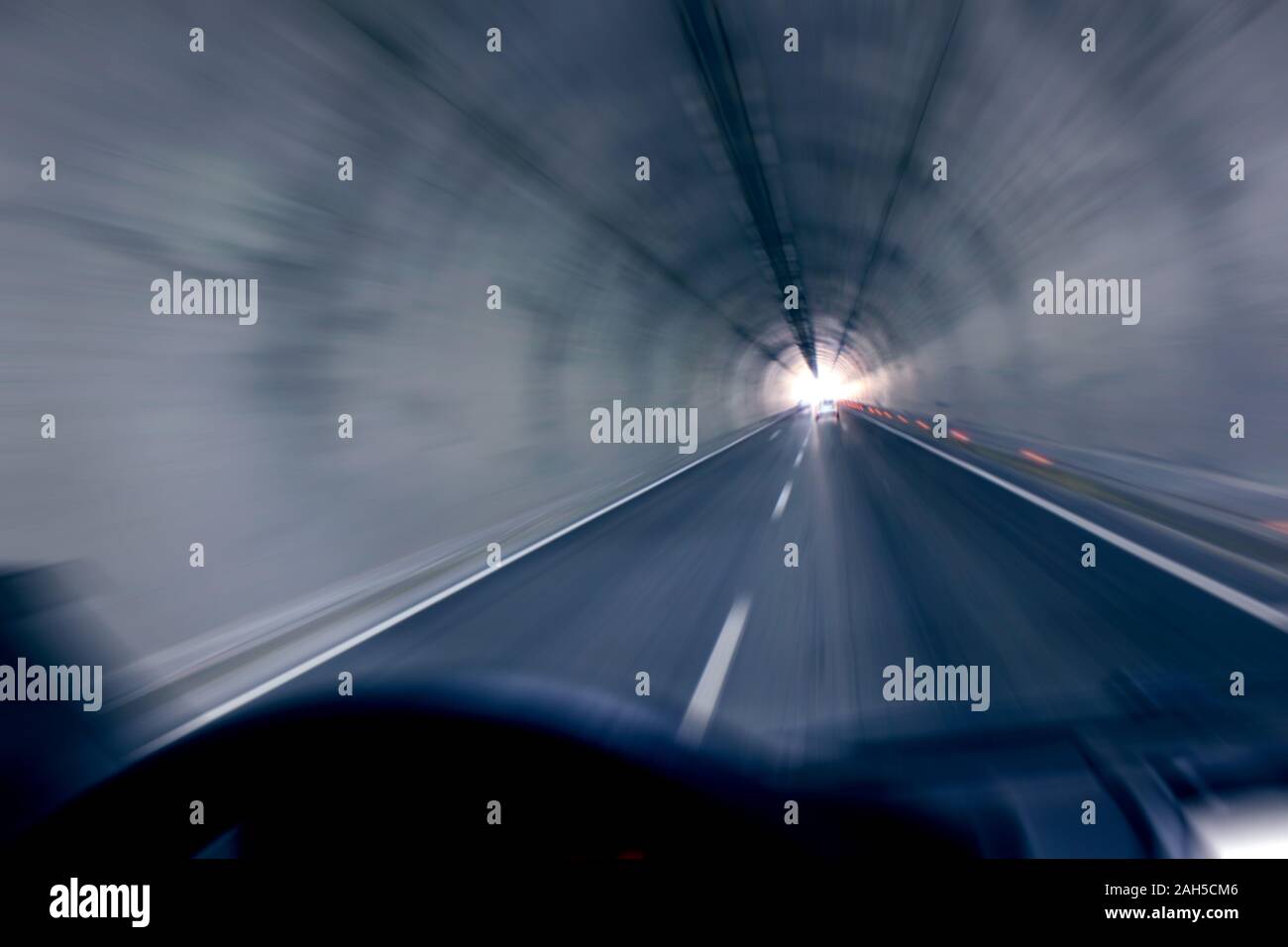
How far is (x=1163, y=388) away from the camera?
1171cm

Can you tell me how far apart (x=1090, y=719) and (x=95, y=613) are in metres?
5.84

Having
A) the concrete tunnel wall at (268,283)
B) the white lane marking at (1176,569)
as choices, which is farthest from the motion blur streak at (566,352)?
the white lane marking at (1176,569)

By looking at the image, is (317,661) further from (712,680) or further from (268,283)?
(268,283)

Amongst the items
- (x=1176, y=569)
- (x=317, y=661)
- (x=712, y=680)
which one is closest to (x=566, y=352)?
(x=317, y=661)

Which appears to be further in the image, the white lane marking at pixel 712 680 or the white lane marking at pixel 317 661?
the white lane marking at pixel 317 661

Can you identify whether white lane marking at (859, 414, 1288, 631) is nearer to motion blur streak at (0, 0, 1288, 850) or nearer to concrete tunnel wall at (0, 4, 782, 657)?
motion blur streak at (0, 0, 1288, 850)

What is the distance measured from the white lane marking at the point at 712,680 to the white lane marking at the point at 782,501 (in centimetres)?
490

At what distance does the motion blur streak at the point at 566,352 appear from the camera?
509cm

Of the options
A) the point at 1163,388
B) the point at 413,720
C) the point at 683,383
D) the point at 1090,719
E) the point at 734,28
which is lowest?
the point at 1090,719

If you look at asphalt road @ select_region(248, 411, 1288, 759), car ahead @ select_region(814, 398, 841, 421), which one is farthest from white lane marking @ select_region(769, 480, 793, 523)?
car ahead @ select_region(814, 398, 841, 421)

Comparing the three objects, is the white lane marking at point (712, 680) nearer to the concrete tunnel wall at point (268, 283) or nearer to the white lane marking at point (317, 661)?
the white lane marking at point (317, 661)

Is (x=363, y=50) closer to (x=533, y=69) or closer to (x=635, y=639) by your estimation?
(x=533, y=69)

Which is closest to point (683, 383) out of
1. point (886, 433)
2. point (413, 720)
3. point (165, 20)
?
point (886, 433)
